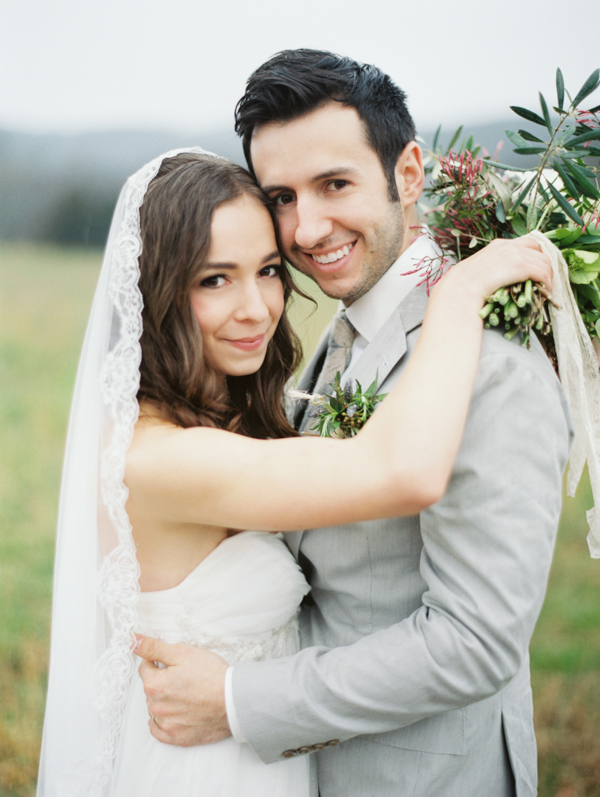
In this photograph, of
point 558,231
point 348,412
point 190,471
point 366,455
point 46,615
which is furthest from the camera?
point 46,615

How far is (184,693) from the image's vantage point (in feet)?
5.94

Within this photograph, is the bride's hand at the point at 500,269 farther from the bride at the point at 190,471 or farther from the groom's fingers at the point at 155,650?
the groom's fingers at the point at 155,650

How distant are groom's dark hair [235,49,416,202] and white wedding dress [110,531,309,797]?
4.84ft

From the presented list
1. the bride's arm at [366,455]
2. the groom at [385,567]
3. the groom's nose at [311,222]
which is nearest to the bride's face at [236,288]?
the groom's nose at [311,222]

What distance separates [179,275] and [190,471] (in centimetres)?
65

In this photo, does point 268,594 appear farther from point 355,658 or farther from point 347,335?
point 347,335

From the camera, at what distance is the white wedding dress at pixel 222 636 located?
1.87m

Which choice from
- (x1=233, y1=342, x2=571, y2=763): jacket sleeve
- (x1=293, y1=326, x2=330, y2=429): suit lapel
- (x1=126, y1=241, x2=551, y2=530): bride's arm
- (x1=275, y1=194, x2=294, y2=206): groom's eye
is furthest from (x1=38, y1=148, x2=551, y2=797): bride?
(x1=293, y1=326, x2=330, y2=429): suit lapel

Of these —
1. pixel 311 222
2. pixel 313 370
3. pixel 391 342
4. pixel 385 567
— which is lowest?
pixel 385 567

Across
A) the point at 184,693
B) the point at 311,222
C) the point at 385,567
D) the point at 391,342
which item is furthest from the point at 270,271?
the point at 184,693

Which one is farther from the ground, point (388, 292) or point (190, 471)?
point (388, 292)

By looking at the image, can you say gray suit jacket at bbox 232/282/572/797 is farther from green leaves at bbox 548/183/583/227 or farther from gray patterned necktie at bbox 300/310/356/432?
gray patterned necktie at bbox 300/310/356/432

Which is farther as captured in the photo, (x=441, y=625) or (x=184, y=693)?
(x=184, y=693)

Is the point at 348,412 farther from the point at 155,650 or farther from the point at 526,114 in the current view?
the point at 526,114
